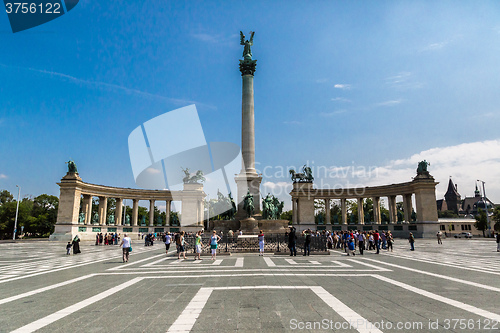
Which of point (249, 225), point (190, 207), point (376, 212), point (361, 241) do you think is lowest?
point (361, 241)

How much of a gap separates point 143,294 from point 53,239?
57.6 meters

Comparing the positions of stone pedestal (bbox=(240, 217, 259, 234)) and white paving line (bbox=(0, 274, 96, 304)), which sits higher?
stone pedestal (bbox=(240, 217, 259, 234))

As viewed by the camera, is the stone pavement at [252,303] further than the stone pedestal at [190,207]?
No

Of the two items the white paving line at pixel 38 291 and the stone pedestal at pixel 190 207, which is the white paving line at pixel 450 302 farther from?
the stone pedestal at pixel 190 207

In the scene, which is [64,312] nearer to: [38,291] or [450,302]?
[38,291]

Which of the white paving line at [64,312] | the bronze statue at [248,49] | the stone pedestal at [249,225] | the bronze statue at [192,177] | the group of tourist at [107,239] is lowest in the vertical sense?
the group of tourist at [107,239]

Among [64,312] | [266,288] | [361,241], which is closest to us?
[64,312]

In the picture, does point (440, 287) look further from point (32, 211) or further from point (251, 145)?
point (32, 211)

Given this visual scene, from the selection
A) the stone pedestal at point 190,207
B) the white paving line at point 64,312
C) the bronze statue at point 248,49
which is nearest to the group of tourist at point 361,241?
the white paving line at point 64,312

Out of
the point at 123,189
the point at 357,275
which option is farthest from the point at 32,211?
the point at 357,275

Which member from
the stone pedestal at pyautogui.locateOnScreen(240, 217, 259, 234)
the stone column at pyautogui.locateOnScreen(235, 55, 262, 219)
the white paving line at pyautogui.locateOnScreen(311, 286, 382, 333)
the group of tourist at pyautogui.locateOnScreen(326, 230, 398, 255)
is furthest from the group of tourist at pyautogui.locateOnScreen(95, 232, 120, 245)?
the white paving line at pyautogui.locateOnScreen(311, 286, 382, 333)

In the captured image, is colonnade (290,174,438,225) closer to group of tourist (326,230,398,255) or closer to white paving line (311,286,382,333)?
group of tourist (326,230,398,255)

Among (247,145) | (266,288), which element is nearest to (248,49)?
(247,145)

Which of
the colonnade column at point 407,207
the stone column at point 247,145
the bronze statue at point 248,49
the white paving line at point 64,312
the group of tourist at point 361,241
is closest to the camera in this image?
the white paving line at point 64,312
